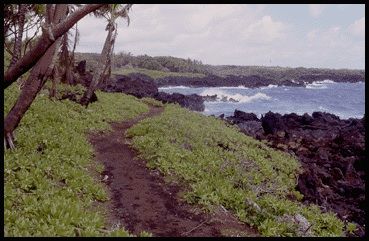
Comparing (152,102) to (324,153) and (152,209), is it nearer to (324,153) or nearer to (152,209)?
(324,153)

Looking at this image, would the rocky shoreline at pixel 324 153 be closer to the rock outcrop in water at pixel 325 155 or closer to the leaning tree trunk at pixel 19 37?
the rock outcrop in water at pixel 325 155

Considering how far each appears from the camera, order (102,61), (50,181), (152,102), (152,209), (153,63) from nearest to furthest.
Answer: (152,209)
(50,181)
(102,61)
(152,102)
(153,63)

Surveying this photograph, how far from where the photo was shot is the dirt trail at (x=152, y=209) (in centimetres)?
1045

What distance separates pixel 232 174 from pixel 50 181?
617 centimetres

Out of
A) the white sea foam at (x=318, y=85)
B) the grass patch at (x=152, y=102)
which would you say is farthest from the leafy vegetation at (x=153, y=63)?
the grass patch at (x=152, y=102)

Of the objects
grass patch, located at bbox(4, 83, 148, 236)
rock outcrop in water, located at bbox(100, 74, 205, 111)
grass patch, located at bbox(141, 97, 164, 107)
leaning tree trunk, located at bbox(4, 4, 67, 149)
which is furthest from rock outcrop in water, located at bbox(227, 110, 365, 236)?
leaning tree trunk, located at bbox(4, 4, 67, 149)

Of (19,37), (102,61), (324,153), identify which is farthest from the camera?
(102,61)

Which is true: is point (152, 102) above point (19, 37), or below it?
below

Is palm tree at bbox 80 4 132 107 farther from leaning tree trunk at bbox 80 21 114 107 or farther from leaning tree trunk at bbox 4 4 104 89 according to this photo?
leaning tree trunk at bbox 4 4 104 89

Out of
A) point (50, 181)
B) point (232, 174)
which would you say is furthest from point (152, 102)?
point (50, 181)

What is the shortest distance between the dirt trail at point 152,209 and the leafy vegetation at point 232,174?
1.23ft

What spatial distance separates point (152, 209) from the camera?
11.4 meters

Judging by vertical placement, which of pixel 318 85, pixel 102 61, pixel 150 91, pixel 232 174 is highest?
pixel 102 61

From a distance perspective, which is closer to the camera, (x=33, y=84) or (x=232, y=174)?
(x=33, y=84)
